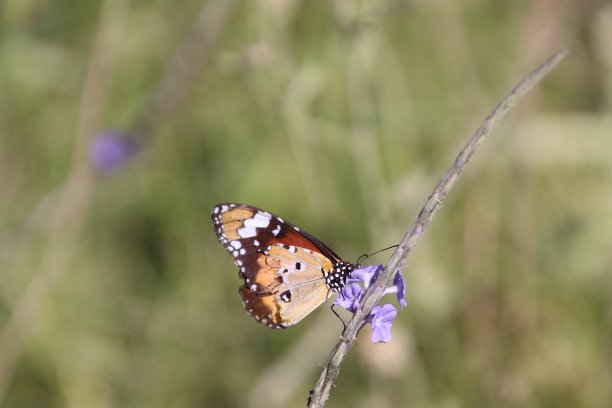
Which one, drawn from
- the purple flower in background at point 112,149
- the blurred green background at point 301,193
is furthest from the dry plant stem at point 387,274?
the purple flower in background at point 112,149

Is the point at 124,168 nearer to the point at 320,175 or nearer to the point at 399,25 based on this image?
the point at 320,175

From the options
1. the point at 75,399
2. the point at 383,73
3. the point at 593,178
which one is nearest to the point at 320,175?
the point at 383,73

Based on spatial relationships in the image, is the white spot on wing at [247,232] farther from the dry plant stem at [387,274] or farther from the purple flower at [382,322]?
the dry plant stem at [387,274]

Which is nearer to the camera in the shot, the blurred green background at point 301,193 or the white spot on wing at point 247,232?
the white spot on wing at point 247,232

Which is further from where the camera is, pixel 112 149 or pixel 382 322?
pixel 112 149

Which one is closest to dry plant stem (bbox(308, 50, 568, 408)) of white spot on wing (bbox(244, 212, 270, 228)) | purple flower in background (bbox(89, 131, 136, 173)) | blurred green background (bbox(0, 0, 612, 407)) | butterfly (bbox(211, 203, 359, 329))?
butterfly (bbox(211, 203, 359, 329))

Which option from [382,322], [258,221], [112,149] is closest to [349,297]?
[382,322]

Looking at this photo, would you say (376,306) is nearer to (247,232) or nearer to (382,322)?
(382,322)
